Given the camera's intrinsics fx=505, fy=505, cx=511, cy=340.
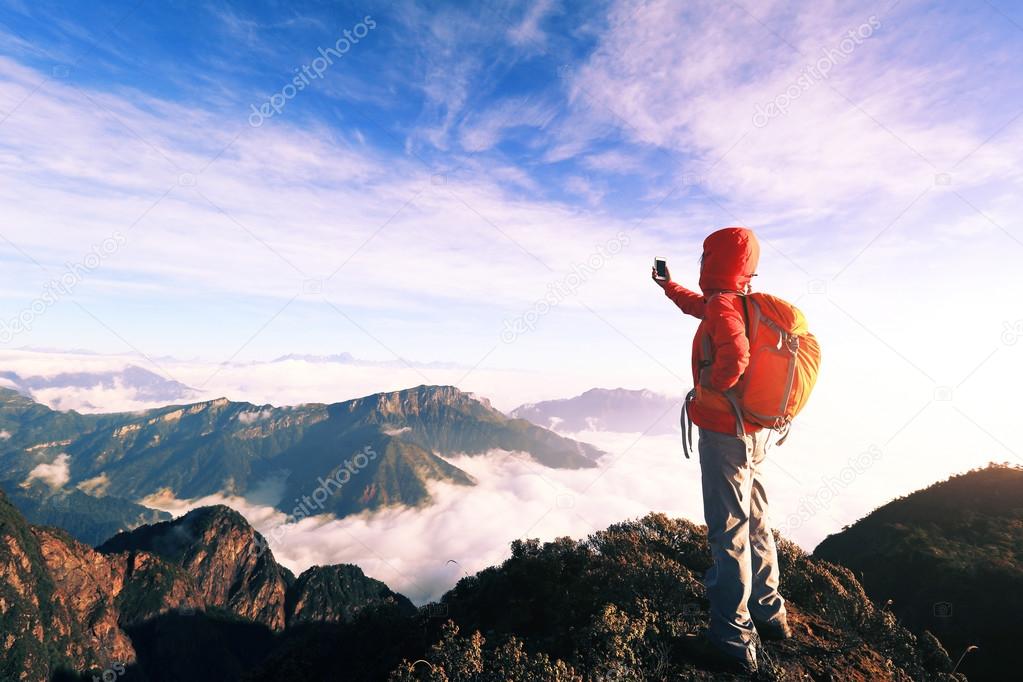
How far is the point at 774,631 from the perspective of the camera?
8.75 metres

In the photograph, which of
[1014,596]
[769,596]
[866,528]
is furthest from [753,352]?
[866,528]

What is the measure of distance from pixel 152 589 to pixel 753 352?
766ft

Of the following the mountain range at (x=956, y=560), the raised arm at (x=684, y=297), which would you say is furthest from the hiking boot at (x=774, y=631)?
the mountain range at (x=956, y=560)

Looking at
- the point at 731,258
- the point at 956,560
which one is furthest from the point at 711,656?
the point at 956,560

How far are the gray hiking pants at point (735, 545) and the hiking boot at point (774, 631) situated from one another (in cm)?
11

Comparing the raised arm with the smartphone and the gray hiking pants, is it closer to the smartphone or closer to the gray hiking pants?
the smartphone

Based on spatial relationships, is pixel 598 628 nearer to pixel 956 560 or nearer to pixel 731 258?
pixel 731 258

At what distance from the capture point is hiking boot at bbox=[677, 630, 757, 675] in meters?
7.64

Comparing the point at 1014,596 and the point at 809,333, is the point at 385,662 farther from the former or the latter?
the point at 1014,596

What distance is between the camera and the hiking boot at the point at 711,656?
7.64 m

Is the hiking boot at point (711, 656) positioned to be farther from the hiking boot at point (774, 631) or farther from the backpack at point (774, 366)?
the backpack at point (774, 366)

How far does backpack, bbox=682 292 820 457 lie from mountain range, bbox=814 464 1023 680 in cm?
1044

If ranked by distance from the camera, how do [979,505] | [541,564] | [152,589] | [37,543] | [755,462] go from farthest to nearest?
[152,589]
[37,543]
[979,505]
[541,564]
[755,462]

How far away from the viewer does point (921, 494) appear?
24.6 metres
